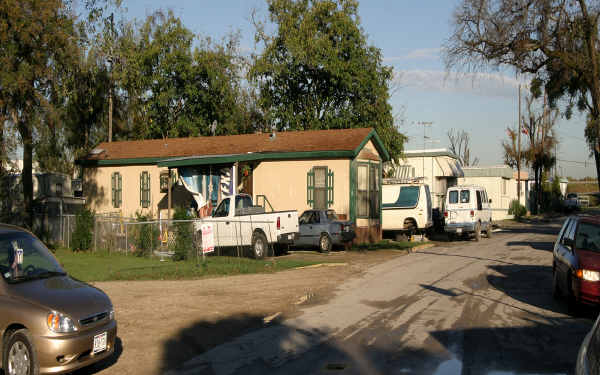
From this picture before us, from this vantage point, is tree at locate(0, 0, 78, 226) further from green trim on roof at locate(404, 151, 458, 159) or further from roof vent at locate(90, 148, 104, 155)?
green trim on roof at locate(404, 151, 458, 159)

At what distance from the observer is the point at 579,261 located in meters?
10.1

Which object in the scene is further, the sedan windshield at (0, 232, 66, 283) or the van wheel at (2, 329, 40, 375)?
the sedan windshield at (0, 232, 66, 283)

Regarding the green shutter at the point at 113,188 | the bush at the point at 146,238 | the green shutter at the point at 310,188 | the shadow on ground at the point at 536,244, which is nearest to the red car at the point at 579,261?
the shadow on ground at the point at 536,244

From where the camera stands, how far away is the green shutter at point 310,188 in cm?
2484

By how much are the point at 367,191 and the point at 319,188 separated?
224 cm

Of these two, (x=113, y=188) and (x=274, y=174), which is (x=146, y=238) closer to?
(x=274, y=174)

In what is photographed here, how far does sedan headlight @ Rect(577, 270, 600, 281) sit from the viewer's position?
9.77 metres

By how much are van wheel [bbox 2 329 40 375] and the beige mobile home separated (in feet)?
55.7

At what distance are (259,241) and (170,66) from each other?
26.2 metres

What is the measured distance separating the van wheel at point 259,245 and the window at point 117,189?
12.9m

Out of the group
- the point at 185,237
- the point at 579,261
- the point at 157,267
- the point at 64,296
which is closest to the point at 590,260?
the point at 579,261

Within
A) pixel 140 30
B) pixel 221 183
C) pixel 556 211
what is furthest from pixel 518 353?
pixel 556 211

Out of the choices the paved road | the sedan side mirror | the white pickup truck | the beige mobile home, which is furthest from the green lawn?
the sedan side mirror

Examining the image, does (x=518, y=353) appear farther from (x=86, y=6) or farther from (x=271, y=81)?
(x=271, y=81)
